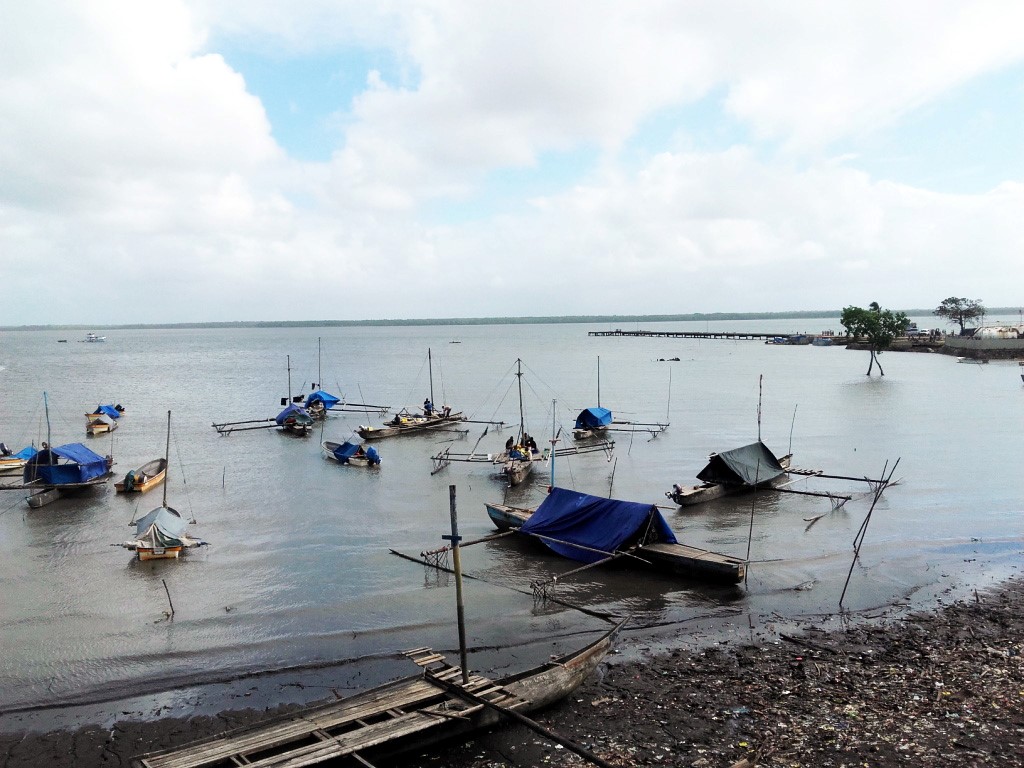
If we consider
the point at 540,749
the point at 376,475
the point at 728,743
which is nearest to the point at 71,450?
the point at 376,475

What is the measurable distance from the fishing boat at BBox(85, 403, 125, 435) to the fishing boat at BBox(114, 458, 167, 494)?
19065mm

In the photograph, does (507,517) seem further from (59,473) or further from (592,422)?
(592,422)

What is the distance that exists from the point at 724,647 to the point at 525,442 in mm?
22232

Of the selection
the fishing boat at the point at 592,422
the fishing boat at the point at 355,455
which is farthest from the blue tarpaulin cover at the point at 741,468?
the fishing boat at the point at 355,455

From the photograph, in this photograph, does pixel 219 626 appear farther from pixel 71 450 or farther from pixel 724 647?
pixel 71 450

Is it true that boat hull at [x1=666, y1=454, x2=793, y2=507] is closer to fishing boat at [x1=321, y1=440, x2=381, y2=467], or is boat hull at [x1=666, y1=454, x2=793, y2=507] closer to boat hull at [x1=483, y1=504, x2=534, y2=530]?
boat hull at [x1=483, y1=504, x2=534, y2=530]

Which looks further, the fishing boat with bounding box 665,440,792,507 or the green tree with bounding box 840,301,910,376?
the green tree with bounding box 840,301,910,376

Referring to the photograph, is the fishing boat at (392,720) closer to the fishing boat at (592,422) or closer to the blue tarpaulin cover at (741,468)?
the blue tarpaulin cover at (741,468)

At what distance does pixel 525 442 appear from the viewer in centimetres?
3709

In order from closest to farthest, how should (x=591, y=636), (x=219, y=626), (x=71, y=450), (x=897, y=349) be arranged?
(x=591, y=636), (x=219, y=626), (x=71, y=450), (x=897, y=349)

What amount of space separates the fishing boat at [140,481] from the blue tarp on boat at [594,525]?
62.3 ft

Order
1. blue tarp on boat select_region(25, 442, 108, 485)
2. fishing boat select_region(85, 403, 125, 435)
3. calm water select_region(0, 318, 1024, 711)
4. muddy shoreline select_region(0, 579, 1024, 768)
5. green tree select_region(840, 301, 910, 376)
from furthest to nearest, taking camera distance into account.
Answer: green tree select_region(840, 301, 910, 376), fishing boat select_region(85, 403, 125, 435), blue tarp on boat select_region(25, 442, 108, 485), calm water select_region(0, 318, 1024, 711), muddy shoreline select_region(0, 579, 1024, 768)

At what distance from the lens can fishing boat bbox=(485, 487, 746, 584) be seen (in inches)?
765


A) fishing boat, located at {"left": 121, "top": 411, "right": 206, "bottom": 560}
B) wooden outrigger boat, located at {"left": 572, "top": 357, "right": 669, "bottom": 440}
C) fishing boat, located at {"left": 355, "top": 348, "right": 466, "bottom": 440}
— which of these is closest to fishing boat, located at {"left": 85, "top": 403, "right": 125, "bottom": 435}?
fishing boat, located at {"left": 355, "top": 348, "right": 466, "bottom": 440}
